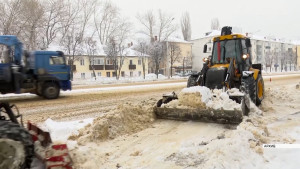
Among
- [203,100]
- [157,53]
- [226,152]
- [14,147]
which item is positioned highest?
[157,53]

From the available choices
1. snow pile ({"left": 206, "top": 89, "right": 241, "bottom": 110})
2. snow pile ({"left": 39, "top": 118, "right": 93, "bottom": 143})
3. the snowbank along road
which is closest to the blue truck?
snow pile ({"left": 39, "top": 118, "right": 93, "bottom": 143})

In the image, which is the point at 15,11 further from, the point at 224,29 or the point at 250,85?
the point at 250,85

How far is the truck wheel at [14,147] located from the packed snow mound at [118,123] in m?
1.57

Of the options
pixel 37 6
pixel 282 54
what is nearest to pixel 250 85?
pixel 37 6

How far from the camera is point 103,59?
163ft

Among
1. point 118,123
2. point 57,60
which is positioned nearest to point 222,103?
point 118,123

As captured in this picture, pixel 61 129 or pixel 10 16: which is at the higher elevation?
pixel 10 16

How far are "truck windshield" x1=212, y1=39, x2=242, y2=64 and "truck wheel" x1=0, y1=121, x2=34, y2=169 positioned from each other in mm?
7006

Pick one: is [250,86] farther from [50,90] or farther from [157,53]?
[157,53]

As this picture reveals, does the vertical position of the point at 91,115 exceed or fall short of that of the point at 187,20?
it falls short

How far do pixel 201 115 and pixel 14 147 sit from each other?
4.08m

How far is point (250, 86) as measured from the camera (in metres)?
7.84

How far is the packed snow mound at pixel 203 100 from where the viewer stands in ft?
20.3

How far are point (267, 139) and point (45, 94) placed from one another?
36.8 ft
